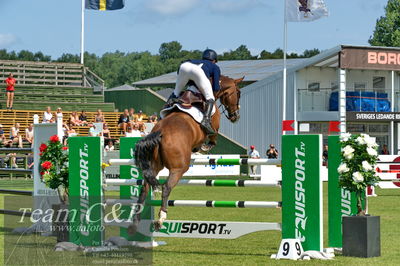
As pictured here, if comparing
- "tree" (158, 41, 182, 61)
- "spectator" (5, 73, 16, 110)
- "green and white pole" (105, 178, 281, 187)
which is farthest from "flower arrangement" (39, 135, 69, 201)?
"tree" (158, 41, 182, 61)

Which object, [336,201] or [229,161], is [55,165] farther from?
[336,201]

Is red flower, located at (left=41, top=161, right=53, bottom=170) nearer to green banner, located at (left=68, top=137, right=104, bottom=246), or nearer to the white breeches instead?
green banner, located at (left=68, top=137, right=104, bottom=246)

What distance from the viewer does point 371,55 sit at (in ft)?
130

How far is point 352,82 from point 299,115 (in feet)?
17.0

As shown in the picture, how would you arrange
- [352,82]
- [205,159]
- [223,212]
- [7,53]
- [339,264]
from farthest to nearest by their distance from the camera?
1. [7,53]
2. [352,82]
3. [223,212]
4. [205,159]
5. [339,264]

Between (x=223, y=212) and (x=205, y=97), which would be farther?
(x=223, y=212)

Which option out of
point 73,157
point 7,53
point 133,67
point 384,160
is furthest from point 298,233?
point 133,67

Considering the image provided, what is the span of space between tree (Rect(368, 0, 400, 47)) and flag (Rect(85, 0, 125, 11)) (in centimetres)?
3873

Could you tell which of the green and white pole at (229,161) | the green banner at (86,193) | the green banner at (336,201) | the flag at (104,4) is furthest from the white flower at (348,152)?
the flag at (104,4)

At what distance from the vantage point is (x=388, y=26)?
73.1 m

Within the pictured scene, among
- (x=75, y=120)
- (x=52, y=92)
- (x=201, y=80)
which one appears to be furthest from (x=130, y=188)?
(x=52, y=92)

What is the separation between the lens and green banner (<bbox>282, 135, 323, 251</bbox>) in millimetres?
8305

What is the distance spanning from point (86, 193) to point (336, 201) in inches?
115

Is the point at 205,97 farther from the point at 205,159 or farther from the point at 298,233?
the point at 298,233
